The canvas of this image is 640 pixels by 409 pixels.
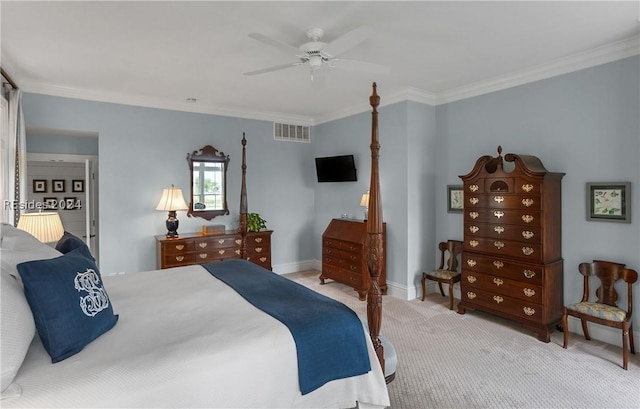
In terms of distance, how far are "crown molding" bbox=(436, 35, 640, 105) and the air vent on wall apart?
8.05ft

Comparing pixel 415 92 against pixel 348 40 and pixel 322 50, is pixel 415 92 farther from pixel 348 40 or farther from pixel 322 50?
pixel 348 40

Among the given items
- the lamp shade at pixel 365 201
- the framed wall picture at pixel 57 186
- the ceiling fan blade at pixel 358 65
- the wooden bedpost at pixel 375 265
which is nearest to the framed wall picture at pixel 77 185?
the framed wall picture at pixel 57 186

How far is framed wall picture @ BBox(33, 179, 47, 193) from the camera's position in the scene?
4.70 m

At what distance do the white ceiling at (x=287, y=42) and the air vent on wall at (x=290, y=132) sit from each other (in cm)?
127

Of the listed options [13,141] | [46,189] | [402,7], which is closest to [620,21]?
[402,7]

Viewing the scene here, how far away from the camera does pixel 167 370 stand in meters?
1.50

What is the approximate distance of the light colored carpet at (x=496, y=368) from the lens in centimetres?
245

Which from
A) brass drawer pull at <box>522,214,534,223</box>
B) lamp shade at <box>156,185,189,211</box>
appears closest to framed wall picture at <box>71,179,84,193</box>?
lamp shade at <box>156,185,189,211</box>

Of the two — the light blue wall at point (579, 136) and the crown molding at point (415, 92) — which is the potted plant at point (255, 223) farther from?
the light blue wall at point (579, 136)

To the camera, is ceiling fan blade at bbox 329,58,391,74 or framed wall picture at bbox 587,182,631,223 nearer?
ceiling fan blade at bbox 329,58,391,74

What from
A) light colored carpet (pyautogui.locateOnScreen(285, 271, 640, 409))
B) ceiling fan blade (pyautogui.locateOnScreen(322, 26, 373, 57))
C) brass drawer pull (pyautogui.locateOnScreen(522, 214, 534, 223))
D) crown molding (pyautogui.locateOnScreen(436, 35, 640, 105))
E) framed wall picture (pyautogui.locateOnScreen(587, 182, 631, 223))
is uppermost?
Answer: crown molding (pyautogui.locateOnScreen(436, 35, 640, 105))

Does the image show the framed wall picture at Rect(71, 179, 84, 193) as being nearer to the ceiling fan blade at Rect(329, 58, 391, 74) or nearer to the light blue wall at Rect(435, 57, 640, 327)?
the ceiling fan blade at Rect(329, 58, 391, 74)

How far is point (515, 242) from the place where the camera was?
3.62 m

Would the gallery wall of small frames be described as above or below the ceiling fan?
below
